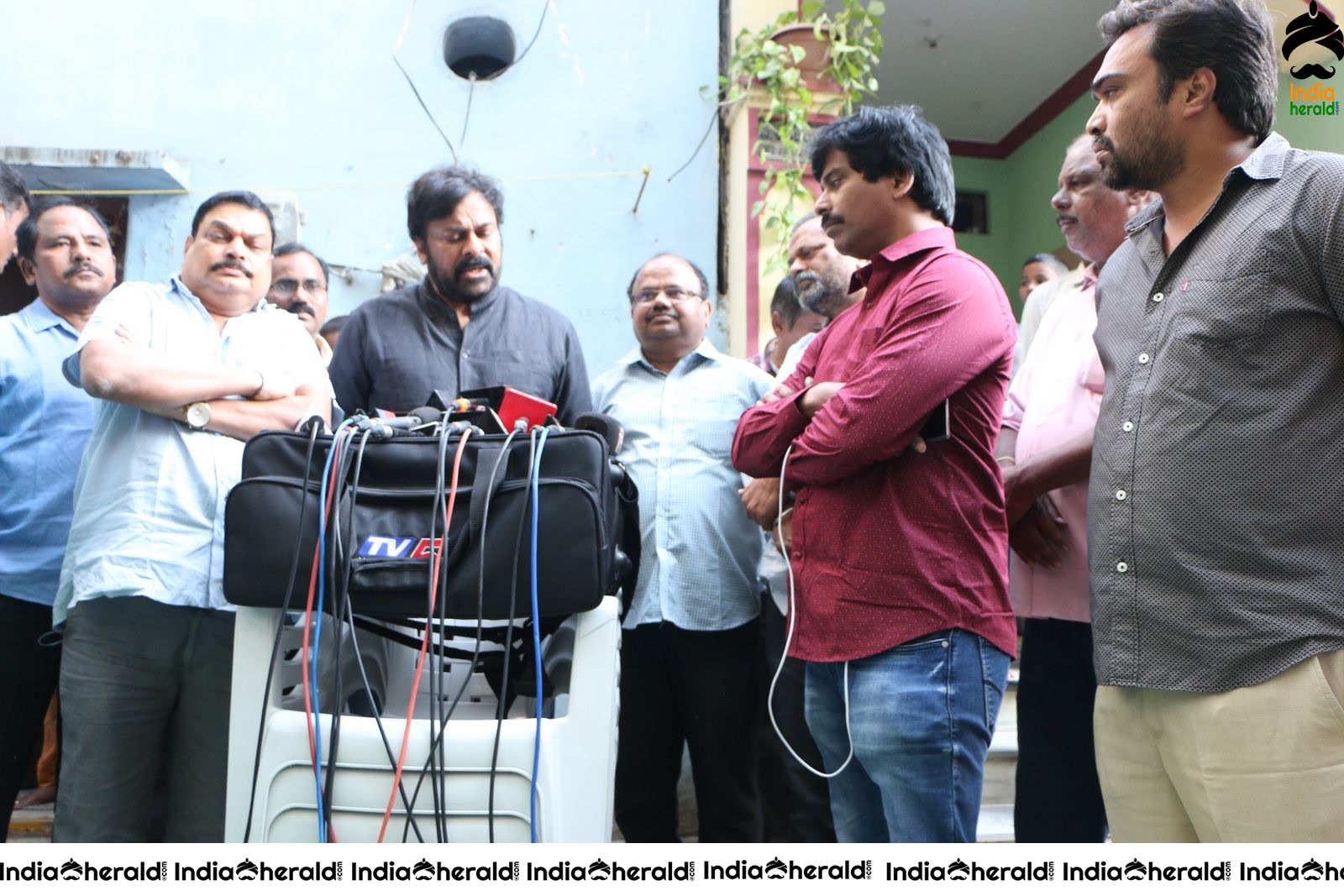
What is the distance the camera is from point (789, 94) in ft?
15.6

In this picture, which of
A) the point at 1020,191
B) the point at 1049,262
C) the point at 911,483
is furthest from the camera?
the point at 1020,191

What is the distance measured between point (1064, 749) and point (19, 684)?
2447mm

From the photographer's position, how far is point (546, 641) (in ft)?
6.24

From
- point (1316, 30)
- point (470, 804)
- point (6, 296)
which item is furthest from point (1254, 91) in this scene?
point (6, 296)

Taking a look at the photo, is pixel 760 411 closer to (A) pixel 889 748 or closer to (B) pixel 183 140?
(A) pixel 889 748

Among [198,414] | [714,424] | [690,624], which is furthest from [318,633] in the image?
[714,424]

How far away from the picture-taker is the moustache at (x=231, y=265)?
93.6 inches

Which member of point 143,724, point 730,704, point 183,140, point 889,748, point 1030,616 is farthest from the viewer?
point 183,140

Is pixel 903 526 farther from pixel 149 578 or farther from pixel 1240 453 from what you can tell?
pixel 149 578

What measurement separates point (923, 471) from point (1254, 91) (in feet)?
2.61

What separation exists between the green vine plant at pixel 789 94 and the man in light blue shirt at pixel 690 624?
1.97 m

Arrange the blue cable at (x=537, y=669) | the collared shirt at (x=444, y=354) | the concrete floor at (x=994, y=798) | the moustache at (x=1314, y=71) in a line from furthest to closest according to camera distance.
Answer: the moustache at (x=1314, y=71) → the concrete floor at (x=994, y=798) → the collared shirt at (x=444, y=354) → the blue cable at (x=537, y=669)

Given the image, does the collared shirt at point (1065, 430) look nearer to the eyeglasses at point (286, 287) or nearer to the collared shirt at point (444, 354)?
the collared shirt at point (444, 354)

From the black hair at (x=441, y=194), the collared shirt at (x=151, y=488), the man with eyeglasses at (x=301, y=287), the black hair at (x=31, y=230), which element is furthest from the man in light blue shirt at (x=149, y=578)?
the man with eyeglasses at (x=301, y=287)
